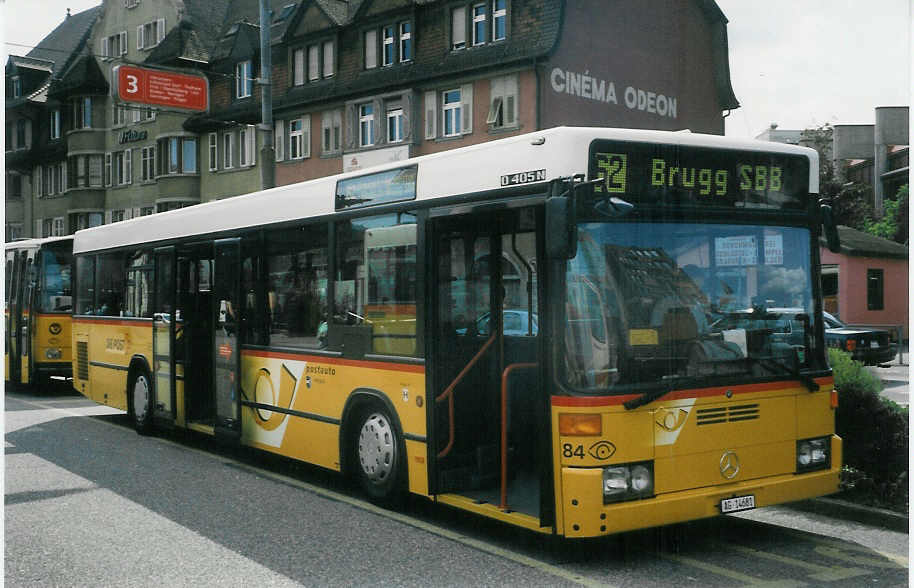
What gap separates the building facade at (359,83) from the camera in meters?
32.3

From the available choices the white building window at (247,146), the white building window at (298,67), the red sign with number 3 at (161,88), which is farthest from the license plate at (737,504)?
the white building window at (247,146)

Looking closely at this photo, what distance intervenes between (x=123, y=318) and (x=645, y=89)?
82.9ft

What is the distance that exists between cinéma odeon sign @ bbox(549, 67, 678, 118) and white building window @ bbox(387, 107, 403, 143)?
6.41 metres

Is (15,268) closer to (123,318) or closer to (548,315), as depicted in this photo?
(123,318)

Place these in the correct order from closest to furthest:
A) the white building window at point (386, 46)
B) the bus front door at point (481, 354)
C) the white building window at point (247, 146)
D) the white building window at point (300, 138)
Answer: the bus front door at point (481, 354)
the white building window at point (386, 46)
the white building window at point (300, 138)
the white building window at point (247, 146)

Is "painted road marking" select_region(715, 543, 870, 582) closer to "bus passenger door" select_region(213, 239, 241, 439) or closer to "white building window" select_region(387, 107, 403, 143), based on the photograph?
"bus passenger door" select_region(213, 239, 241, 439)

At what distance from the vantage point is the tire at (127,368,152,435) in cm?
1277

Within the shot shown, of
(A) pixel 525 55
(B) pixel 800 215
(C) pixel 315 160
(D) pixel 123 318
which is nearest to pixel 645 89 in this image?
(A) pixel 525 55

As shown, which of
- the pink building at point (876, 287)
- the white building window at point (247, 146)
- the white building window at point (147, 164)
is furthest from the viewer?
the white building window at point (147, 164)

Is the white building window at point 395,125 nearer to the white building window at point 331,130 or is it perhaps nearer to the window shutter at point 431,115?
the window shutter at point 431,115

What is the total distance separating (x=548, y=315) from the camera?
6.30 meters

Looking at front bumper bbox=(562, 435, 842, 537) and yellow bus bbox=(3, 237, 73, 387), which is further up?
yellow bus bbox=(3, 237, 73, 387)

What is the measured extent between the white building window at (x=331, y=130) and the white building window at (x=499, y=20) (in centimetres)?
792

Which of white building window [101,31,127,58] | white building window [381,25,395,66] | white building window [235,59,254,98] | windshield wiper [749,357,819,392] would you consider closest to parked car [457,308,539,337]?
windshield wiper [749,357,819,392]
